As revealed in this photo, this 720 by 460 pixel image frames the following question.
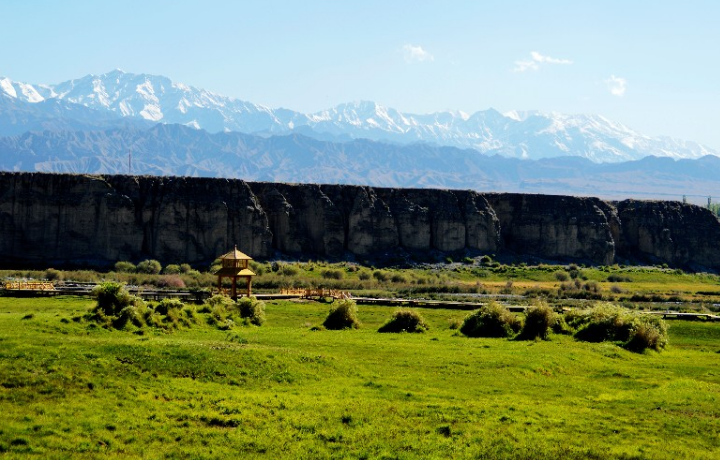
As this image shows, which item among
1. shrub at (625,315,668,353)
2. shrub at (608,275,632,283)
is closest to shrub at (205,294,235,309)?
shrub at (625,315,668,353)

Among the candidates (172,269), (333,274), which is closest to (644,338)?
(333,274)

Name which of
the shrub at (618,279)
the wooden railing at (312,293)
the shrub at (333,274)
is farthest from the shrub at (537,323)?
the shrub at (618,279)

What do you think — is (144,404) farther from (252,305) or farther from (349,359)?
(252,305)

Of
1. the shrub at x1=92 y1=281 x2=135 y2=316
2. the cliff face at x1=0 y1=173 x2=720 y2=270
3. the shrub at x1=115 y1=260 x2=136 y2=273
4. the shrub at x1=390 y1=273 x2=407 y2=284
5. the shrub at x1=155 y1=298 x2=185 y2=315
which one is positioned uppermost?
the cliff face at x1=0 y1=173 x2=720 y2=270

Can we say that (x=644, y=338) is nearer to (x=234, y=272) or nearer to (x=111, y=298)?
(x=111, y=298)

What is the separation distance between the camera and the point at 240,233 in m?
103

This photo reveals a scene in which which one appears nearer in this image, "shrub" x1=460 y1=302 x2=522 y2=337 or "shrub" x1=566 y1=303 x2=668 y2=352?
"shrub" x1=566 y1=303 x2=668 y2=352

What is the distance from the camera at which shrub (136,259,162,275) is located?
3585 inches

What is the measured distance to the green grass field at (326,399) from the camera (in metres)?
22.3

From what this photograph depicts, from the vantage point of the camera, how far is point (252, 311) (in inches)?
1923

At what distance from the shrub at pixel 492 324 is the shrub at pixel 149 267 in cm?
5119

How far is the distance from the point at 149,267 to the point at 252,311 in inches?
1796

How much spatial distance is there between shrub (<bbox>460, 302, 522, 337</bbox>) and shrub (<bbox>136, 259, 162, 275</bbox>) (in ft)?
168

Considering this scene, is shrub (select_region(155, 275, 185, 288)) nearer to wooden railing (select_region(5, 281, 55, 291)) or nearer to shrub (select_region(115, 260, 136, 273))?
shrub (select_region(115, 260, 136, 273))
